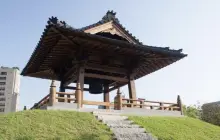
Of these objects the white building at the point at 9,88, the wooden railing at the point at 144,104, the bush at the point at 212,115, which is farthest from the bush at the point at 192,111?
the white building at the point at 9,88

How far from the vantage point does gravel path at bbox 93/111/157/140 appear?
12141mm

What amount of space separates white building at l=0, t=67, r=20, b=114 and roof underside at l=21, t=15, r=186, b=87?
253 ft

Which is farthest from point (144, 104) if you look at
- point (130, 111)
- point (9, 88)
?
point (9, 88)

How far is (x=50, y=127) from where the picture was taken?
37.7 feet

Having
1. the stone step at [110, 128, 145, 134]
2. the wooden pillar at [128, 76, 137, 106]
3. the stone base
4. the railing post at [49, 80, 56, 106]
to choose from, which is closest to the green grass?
the stone step at [110, 128, 145, 134]

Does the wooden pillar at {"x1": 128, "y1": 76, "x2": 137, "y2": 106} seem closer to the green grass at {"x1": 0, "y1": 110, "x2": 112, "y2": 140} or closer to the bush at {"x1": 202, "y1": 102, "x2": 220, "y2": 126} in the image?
the green grass at {"x1": 0, "y1": 110, "x2": 112, "y2": 140}

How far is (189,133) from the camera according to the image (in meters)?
14.4

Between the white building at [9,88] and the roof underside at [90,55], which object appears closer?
the roof underside at [90,55]

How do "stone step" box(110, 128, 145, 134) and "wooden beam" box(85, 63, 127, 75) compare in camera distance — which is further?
"wooden beam" box(85, 63, 127, 75)

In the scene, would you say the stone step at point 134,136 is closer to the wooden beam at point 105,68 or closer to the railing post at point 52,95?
the railing post at point 52,95

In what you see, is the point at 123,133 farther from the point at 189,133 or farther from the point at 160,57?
the point at 160,57

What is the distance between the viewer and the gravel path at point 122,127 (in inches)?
478

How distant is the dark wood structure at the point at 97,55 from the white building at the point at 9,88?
7713 cm

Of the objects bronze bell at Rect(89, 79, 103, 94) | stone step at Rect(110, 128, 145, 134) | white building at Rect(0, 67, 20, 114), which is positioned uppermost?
white building at Rect(0, 67, 20, 114)
